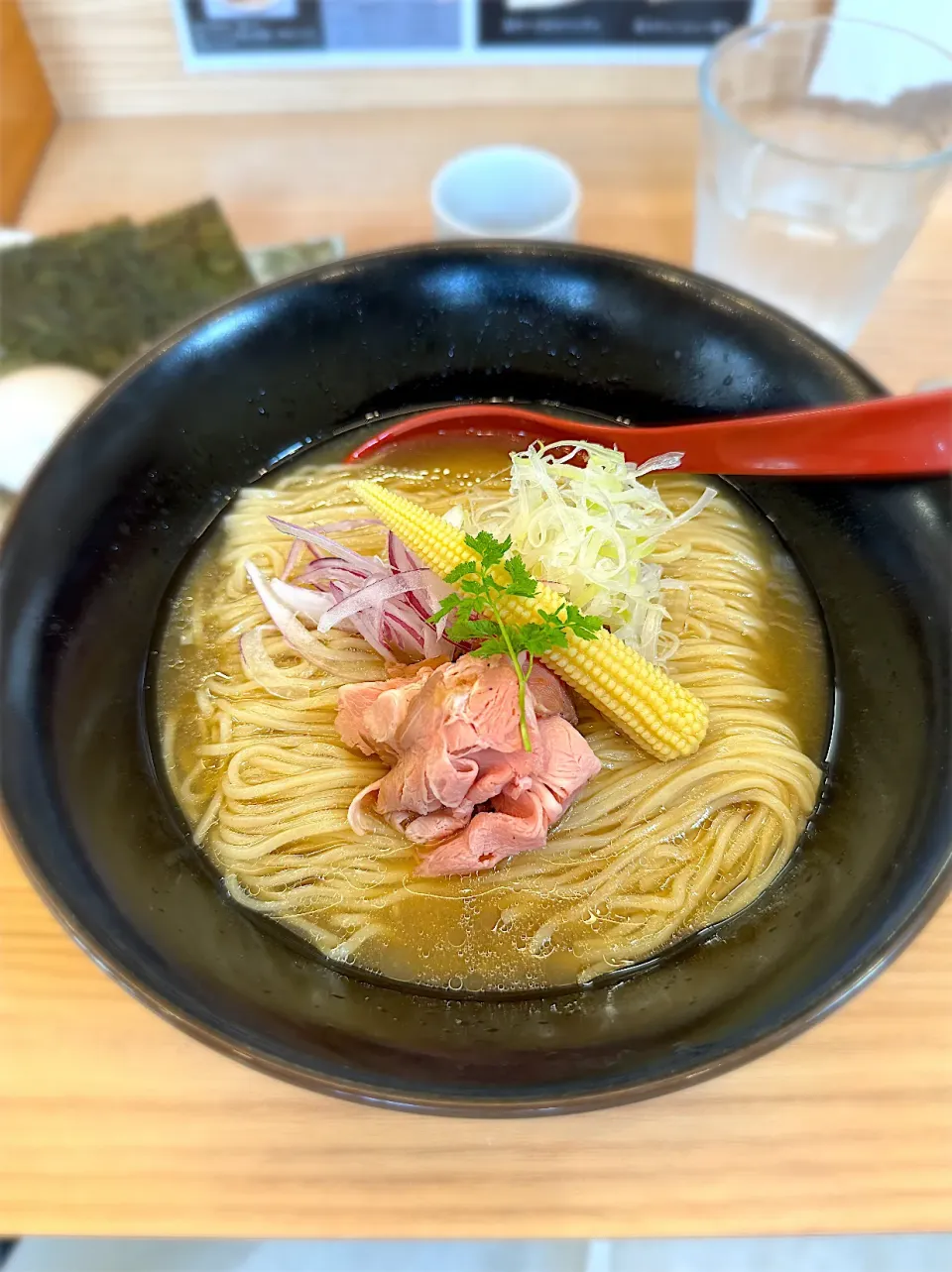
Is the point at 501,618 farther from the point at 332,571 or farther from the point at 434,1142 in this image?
the point at 434,1142

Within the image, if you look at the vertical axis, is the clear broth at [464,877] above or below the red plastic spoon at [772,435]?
below

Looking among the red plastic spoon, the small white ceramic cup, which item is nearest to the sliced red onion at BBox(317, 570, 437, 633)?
the red plastic spoon

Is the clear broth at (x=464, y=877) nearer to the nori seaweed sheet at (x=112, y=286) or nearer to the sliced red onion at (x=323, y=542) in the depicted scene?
the sliced red onion at (x=323, y=542)

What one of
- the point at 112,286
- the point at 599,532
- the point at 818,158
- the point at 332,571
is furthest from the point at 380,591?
the point at 818,158

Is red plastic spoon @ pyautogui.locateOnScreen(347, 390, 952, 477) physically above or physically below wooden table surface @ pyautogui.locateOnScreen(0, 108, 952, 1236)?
above

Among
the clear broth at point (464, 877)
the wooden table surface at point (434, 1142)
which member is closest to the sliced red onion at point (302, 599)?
the clear broth at point (464, 877)

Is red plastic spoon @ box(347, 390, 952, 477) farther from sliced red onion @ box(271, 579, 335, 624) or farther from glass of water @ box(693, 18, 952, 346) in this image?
glass of water @ box(693, 18, 952, 346)
